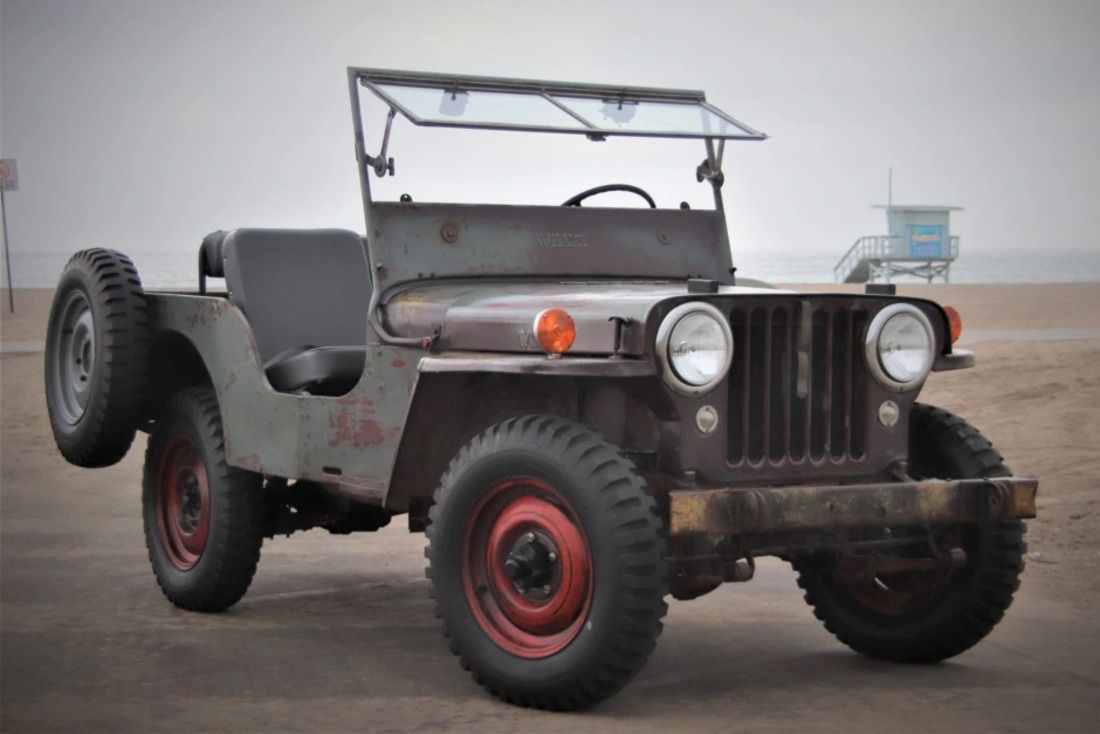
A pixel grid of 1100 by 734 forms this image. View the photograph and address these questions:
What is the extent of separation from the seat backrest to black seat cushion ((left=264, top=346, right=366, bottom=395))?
35 centimetres

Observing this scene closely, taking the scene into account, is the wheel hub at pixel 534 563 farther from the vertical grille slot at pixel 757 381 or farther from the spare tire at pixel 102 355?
the spare tire at pixel 102 355

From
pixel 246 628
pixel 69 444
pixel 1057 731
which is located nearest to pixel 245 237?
pixel 69 444

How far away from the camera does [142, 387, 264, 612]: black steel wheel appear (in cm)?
713

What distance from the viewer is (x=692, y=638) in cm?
663

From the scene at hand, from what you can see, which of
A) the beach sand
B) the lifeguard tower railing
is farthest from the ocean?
the beach sand

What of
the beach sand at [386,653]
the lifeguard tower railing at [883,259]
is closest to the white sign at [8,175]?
the beach sand at [386,653]

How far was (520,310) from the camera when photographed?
5648 millimetres

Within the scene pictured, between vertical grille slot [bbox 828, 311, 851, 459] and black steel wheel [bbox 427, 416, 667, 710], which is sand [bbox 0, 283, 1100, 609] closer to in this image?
vertical grille slot [bbox 828, 311, 851, 459]

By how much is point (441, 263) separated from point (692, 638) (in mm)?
1791

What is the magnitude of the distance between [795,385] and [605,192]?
167cm

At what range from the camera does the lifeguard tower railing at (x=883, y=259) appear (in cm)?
6738

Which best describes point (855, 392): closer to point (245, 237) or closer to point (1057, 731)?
point (1057, 731)

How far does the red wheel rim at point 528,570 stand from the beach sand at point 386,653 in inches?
10.7

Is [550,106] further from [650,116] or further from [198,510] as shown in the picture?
[198,510]
